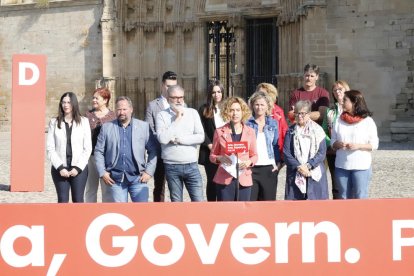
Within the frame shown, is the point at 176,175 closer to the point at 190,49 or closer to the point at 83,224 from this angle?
the point at 83,224

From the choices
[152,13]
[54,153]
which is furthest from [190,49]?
[54,153]

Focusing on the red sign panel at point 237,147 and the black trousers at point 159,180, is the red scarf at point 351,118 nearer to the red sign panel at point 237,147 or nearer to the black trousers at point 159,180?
the red sign panel at point 237,147

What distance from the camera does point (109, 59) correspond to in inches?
963

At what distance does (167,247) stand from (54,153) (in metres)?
3.29

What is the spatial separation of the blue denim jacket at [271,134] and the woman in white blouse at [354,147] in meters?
0.57

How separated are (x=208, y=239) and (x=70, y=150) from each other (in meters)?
3.24

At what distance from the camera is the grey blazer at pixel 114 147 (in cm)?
741

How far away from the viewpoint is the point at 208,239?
5020 mm

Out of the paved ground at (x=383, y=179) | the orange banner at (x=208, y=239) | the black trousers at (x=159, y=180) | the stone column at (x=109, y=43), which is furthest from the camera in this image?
the stone column at (x=109, y=43)

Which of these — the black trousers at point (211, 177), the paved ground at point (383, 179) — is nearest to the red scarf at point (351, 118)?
the black trousers at point (211, 177)

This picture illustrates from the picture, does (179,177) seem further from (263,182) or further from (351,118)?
(351,118)

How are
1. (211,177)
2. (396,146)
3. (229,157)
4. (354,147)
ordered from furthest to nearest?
(396,146)
(211,177)
(354,147)
(229,157)

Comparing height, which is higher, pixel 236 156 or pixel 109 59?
pixel 109 59

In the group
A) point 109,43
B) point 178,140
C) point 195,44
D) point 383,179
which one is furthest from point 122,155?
point 109,43
